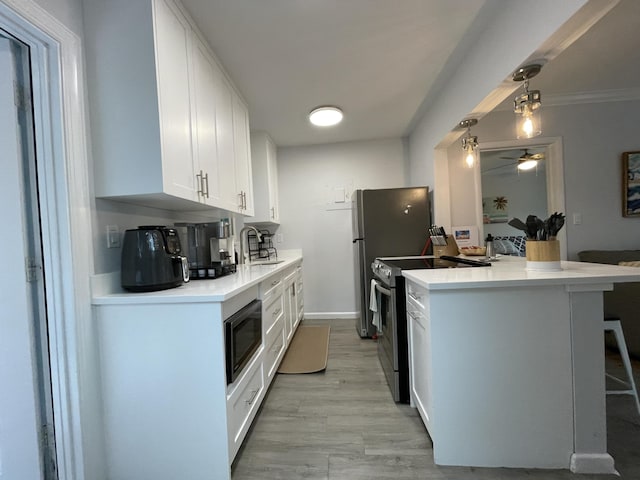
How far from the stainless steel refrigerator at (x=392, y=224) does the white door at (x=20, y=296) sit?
2376mm

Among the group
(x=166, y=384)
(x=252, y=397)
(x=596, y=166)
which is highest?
(x=596, y=166)

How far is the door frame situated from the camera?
1.09 meters

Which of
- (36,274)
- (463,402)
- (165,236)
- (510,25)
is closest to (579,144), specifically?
(510,25)

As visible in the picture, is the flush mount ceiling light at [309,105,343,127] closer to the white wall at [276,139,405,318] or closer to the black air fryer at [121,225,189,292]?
the white wall at [276,139,405,318]

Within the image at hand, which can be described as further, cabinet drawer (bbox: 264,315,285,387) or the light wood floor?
cabinet drawer (bbox: 264,315,285,387)

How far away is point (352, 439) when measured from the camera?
1.42m

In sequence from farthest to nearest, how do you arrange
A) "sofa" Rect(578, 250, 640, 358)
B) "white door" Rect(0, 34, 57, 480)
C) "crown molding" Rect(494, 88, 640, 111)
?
1. "crown molding" Rect(494, 88, 640, 111)
2. "sofa" Rect(578, 250, 640, 358)
3. "white door" Rect(0, 34, 57, 480)

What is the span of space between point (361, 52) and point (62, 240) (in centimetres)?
204

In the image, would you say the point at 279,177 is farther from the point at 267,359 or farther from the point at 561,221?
the point at 561,221

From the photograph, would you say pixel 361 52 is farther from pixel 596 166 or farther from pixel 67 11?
pixel 596 166

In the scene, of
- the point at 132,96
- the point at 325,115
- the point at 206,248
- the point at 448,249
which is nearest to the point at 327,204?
the point at 325,115

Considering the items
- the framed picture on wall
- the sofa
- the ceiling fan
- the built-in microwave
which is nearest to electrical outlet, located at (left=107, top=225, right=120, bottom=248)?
the built-in microwave

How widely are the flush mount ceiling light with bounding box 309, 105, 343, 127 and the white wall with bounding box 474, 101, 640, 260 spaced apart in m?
2.05

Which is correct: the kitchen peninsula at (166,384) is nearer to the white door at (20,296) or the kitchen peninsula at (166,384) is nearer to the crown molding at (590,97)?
the white door at (20,296)
